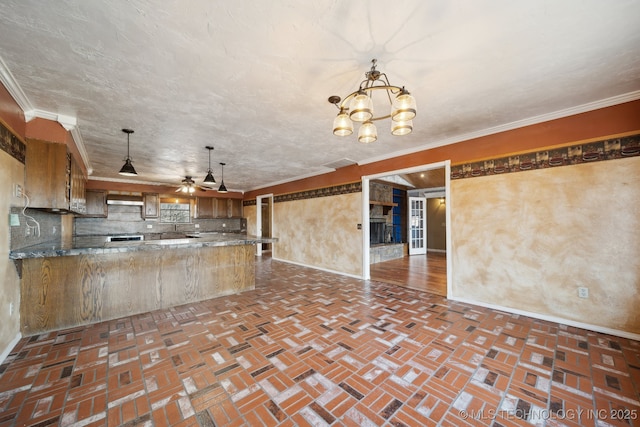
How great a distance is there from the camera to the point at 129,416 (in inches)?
59.2

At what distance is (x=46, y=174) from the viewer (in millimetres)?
2721

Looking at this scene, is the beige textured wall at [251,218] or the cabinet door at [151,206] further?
the beige textured wall at [251,218]

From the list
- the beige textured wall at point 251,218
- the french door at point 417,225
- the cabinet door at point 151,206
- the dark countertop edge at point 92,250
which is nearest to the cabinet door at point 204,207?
the cabinet door at point 151,206

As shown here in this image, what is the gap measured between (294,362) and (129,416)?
3.79 ft

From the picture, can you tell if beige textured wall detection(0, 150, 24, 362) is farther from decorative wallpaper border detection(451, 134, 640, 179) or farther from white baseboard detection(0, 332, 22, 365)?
decorative wallpaper border detection(451, 134, 640, 179)

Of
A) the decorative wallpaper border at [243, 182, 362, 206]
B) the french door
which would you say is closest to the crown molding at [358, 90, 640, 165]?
the decorative wallpaper border at [243, 182, 362, 206]

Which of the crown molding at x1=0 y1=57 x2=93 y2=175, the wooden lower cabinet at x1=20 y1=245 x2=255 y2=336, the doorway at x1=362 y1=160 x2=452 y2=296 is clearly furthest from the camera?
the doorway at x1=362 y1=160 x2=452 y2=296

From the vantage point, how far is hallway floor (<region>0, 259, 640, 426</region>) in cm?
153

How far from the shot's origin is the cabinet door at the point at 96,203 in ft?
21.1

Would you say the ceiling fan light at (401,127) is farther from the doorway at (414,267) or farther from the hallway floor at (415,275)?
the hallway floor at (415,275)

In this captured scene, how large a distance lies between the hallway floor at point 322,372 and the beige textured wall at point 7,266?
0.22 metres

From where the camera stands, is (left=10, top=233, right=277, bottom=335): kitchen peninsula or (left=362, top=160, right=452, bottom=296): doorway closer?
(left=10, top=233, right=277, bottom=335): kitchen peninsula

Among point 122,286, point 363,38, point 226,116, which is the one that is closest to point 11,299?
point 122,286

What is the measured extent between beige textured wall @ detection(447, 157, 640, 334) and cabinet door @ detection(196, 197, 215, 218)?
7720mm
